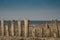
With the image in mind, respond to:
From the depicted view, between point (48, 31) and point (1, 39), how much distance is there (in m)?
3.66

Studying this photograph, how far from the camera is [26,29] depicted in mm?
16844

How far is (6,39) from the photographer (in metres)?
16.8

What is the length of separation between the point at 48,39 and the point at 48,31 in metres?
0.75

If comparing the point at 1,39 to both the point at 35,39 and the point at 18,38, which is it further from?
the point at 35,39

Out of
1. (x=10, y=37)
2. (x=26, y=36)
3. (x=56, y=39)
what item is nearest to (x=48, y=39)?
(x=56, y=39)

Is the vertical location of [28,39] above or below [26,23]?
below

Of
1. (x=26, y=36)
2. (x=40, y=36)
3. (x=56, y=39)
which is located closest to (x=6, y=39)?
(x=26, y=36)

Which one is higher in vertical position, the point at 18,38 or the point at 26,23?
the point at 26,23

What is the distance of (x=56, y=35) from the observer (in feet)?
55.4

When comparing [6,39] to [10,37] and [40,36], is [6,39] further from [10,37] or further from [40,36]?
[40,36]

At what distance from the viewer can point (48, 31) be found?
1691 centimetres

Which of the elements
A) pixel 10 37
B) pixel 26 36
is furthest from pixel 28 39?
pixel 10 37

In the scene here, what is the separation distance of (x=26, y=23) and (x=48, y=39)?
80.3 inches

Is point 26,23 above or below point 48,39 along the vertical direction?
above
